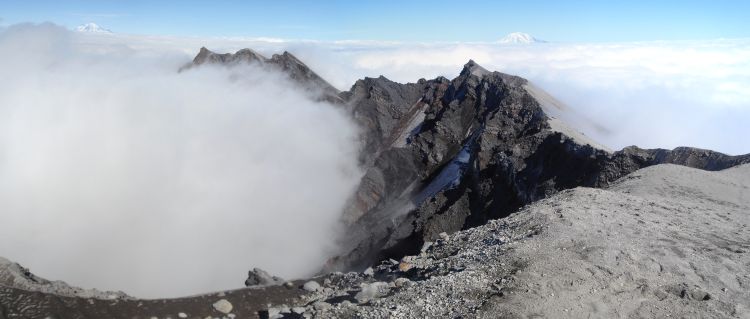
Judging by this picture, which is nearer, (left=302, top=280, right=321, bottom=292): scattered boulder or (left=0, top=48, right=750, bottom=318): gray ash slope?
(left=0, top=48, right=750, bottom=318): gray ash slope

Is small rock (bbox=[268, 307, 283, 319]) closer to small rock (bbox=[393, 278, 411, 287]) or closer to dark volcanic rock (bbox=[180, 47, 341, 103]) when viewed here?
small rock (bbox=[393, 278, 411, 287])

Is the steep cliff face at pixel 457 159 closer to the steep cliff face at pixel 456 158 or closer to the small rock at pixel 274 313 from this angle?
the steep cliff face at pixel 456 158

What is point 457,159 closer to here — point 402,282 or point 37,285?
point 402,282

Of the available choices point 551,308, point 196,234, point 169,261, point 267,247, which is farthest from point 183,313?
point 196,234

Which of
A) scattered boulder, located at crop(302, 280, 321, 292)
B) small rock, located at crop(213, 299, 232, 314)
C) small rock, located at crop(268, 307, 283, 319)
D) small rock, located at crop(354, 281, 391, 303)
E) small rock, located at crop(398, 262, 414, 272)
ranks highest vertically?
small rock, located at crop(354, 281, 391, 303)

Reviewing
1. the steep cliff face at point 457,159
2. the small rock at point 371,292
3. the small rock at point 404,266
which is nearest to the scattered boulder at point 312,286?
the small rock at point 404,266

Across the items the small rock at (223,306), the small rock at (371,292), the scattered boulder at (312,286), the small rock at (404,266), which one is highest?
the small rock at (371,292)

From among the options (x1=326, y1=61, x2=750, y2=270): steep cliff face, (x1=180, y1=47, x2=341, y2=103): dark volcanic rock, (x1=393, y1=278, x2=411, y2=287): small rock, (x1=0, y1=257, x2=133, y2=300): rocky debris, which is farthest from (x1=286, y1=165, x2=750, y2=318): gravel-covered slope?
(x1=180, y1=47, x2=341, y2=103): dark volcanic rock
